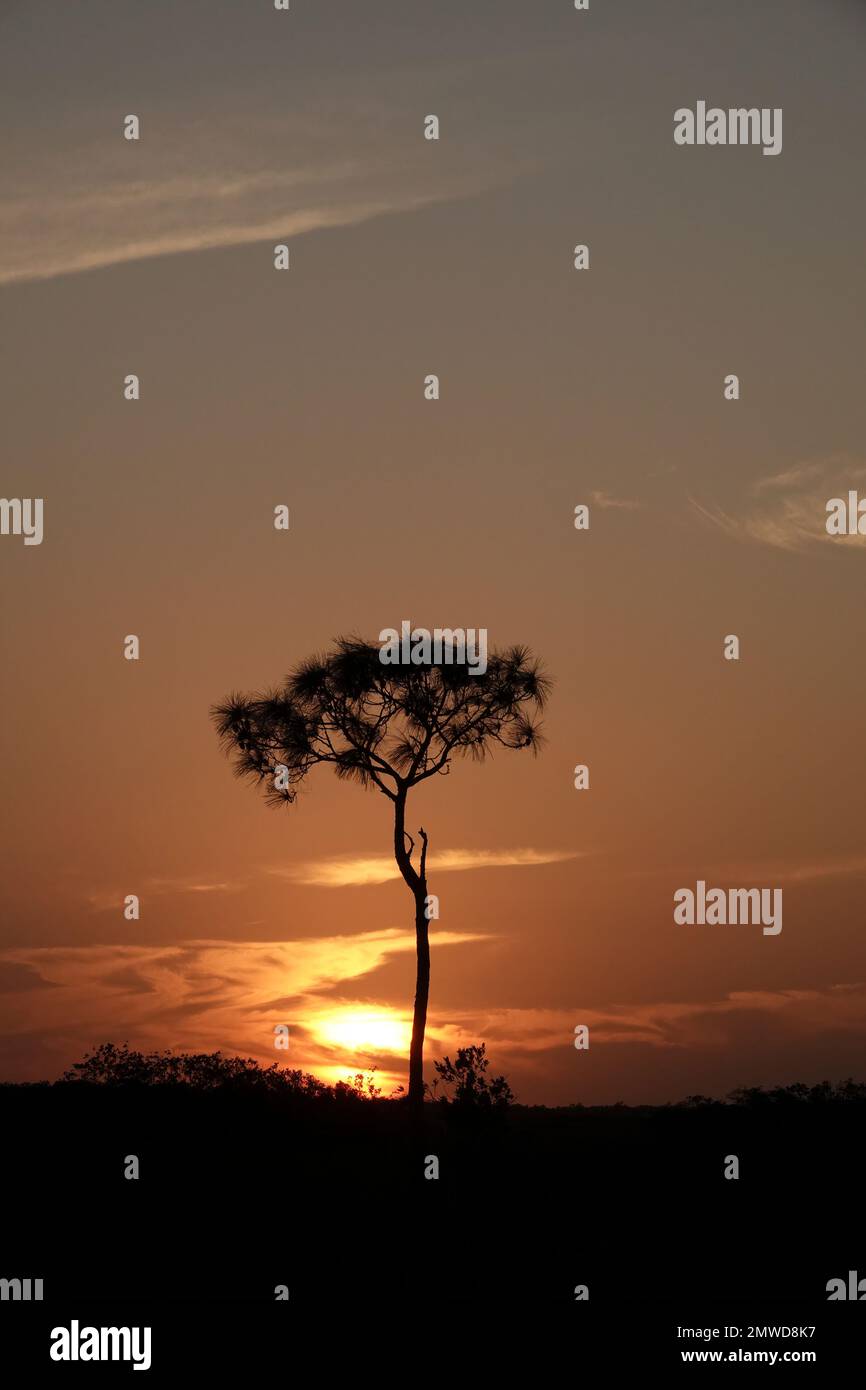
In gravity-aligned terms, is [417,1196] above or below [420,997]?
below

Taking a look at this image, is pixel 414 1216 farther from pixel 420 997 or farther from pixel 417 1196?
pixel 420 997

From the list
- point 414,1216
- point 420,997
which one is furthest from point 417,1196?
→ point 420,997

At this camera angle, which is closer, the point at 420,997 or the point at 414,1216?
the point at 414,1216

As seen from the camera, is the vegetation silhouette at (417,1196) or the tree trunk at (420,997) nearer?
the vegetation silhouette at (417,1196)

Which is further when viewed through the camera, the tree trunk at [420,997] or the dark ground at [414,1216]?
the tree trunk at [420,997]

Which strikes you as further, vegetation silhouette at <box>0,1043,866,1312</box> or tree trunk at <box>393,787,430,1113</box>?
tree trunk at <box>393,787,430,1113</box>

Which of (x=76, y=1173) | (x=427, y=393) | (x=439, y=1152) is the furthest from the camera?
(x=427, y=393)

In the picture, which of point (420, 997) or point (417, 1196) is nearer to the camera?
point (417, 1196)

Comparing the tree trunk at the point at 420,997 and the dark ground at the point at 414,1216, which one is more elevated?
the tree trunk at the point at 420,997

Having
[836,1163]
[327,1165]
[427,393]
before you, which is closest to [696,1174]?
[836,1163]

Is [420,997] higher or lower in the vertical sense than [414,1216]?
higher
